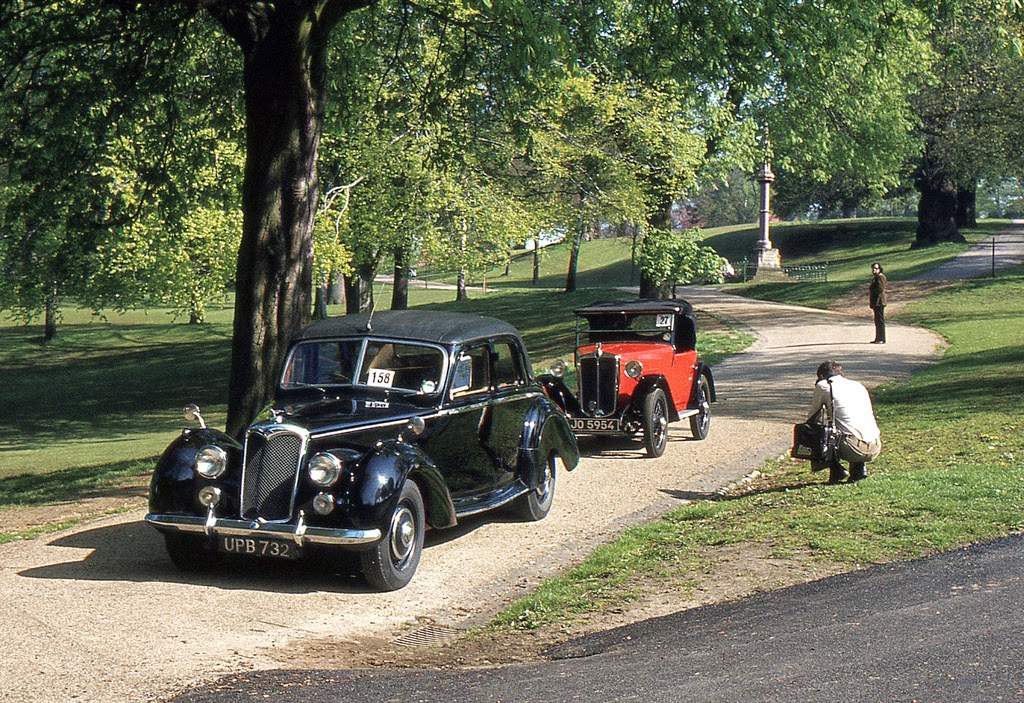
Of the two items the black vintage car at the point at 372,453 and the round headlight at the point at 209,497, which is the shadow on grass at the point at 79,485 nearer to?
the black vintage car at the point at 372,453

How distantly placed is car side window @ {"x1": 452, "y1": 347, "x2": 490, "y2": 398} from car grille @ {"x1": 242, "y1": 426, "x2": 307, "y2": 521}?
5.61ft

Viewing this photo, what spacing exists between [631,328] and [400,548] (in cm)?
768

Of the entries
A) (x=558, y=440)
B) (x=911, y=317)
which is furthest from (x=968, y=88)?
(x=558, y=440)

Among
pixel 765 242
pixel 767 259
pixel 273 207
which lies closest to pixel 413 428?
pixel 273 207

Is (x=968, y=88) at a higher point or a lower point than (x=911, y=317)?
higher

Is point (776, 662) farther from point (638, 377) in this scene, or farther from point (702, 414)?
point (702, 414)

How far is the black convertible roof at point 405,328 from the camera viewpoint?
32.1 ft

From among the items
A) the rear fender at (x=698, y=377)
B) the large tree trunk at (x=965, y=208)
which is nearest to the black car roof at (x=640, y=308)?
the rear fender at (x=698, y=377)

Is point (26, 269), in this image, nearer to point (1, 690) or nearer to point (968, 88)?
point (1, 690)

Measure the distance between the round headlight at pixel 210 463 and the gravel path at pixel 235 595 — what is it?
77 cm

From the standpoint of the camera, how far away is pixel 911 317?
33.4 meters

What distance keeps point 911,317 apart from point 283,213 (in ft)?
81.6

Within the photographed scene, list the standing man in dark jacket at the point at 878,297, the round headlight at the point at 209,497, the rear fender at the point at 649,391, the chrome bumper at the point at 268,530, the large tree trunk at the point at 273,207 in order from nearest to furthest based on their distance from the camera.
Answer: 1. the chrome bumper at the point at 268,530
2. the round headlight at the point at 209,497
3. the large tree trunk at the point at 273,207
4. the rear fender at the point at 649,391
5. the standing man in dark jacket at the point at 878,297

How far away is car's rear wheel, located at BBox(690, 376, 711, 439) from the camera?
15.5 metres
